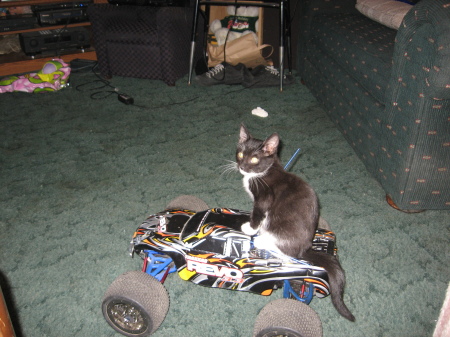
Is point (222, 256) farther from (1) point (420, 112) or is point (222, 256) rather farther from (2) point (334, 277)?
(1) point (420, 112)

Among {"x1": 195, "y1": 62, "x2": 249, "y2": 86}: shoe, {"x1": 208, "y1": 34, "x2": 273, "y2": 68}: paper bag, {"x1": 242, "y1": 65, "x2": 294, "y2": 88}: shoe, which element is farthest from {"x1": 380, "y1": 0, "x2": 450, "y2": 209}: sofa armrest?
{"x1": 208, "y1": 34, "x2": 273, "y2": 68}: paper bag

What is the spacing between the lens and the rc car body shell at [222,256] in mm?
1048

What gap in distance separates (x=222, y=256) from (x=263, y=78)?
6.85 ft

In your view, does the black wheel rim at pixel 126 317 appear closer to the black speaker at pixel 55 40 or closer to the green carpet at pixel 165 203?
the green carpet at pixel 165 203

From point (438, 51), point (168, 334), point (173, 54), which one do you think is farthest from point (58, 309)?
point (173, 54)

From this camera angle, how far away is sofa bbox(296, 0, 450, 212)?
4.11 ft

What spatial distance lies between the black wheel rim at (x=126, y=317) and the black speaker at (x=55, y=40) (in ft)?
9.88

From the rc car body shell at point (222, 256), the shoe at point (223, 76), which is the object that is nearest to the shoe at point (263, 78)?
the shoe at point (223, 76)

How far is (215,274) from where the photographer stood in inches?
42.8

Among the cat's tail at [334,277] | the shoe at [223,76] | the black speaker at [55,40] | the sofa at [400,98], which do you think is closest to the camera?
the cat's tail at [334,277]

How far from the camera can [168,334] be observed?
1.13m

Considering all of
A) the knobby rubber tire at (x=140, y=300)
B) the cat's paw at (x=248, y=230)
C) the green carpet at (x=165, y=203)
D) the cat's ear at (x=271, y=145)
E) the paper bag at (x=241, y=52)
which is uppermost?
the cat's ear at (x=271, y=145)

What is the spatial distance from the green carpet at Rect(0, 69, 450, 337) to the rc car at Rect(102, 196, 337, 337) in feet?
0.46

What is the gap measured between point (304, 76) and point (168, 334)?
2.28 meters
